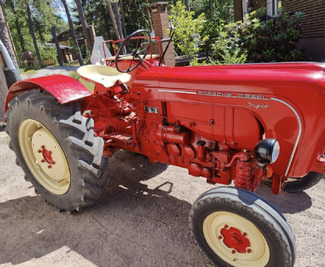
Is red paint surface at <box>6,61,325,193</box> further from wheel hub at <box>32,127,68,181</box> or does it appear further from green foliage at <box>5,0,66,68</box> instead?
green foliage at <box>5,0,66,68</box>

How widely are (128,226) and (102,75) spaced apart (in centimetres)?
171

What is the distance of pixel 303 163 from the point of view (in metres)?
1.82

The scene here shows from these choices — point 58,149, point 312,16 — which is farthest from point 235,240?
point 312,16

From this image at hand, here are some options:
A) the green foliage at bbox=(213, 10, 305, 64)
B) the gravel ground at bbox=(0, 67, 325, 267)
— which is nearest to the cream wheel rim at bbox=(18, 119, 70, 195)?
the gravel ground at bbox=(0, 67, 325, 267)

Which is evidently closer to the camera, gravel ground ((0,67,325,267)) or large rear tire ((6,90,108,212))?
gravel ground ((0,67,325,267))

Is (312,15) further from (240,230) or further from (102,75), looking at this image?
(240,230)

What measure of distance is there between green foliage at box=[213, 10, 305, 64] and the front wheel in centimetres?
588

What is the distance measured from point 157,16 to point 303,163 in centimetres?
676

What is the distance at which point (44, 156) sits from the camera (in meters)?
2.78

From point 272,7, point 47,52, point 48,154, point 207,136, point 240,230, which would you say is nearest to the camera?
point 240,230

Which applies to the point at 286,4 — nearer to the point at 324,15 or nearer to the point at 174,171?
the point at 324,15

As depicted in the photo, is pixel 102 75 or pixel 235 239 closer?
pixel 235 239

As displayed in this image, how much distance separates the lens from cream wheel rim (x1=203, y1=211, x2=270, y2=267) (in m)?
1.73

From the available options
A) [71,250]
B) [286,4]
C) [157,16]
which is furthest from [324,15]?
[71,250]
